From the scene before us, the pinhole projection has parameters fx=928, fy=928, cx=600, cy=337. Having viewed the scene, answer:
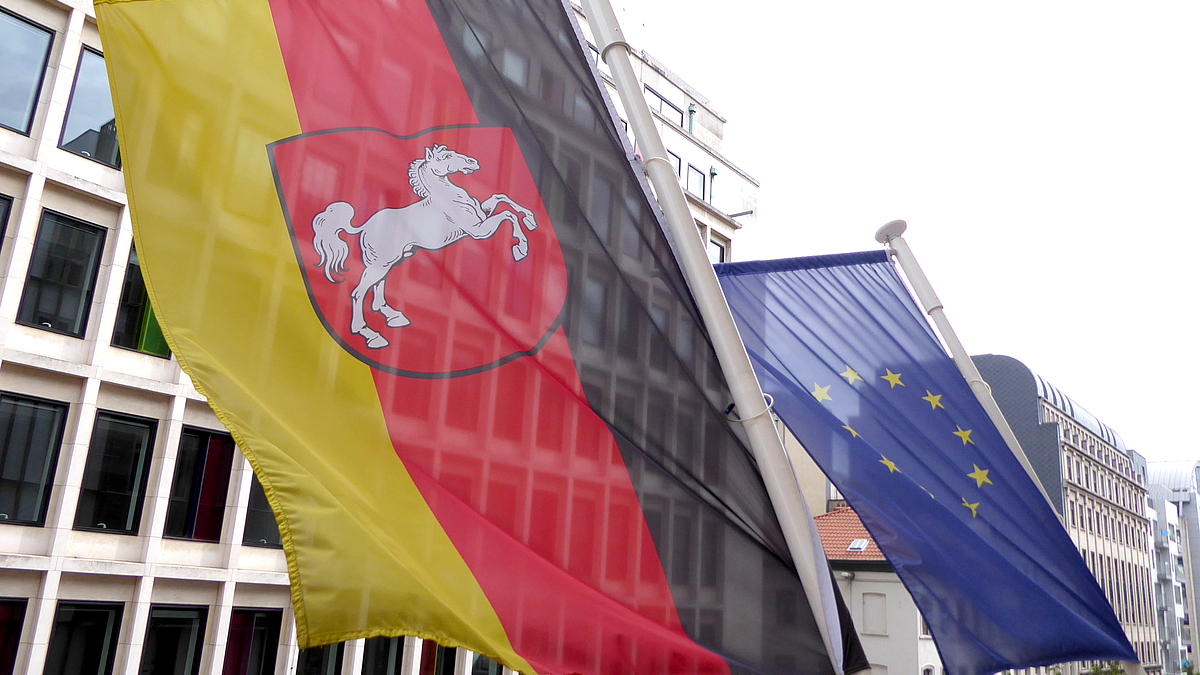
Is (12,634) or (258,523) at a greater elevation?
(258,523)

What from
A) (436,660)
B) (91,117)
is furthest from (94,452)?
(436,660)

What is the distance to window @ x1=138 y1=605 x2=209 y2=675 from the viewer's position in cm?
1866

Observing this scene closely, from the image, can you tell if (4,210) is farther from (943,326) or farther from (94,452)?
(943,326)

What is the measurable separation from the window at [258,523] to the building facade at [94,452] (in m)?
0.05

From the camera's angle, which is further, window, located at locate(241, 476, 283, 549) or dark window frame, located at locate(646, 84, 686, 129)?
dark window frame, located at locate(646, 84, 686, 129)

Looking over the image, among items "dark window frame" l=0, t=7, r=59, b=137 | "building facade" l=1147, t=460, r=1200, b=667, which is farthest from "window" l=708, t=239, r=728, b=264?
"building facade" l=1147, t=460, r=1200, b=667

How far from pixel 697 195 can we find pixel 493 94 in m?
31.5

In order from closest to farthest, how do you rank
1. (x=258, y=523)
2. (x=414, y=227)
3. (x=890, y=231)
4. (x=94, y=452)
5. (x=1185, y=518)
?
(x=414, y=227) < (x=890, y=231) < (x=94, y=452) < (x=258, y=523) < (x=1185, y=518)

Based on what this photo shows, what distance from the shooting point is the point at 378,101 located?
4949mm

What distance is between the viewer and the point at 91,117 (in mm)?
19906

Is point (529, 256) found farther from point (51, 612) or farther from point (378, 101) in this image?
point (51, 612)

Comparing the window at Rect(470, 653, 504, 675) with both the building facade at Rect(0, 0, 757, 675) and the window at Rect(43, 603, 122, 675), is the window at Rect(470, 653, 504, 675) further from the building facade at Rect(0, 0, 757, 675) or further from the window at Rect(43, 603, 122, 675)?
the window at Rect(43, 603, 122, 675)

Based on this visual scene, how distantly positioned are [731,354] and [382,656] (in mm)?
19523

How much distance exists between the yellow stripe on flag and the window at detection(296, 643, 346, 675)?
18.4 meters
